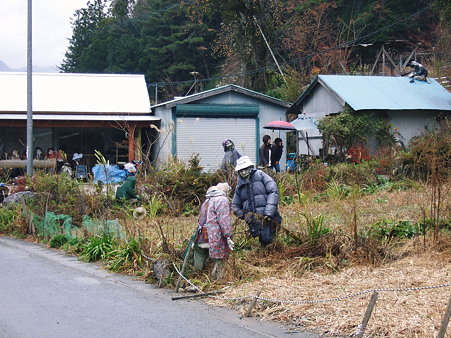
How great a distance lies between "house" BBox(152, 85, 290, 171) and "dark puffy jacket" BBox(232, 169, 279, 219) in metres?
15.3

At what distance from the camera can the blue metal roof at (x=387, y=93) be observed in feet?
75.6

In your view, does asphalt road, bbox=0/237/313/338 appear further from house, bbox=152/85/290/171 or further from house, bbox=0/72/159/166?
house, bbox=0/72/159/166

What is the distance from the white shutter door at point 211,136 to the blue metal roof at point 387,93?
2999 millimetres

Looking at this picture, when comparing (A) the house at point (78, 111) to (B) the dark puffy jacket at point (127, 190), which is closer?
(B) the dark puffy jacket at point (127, 190)

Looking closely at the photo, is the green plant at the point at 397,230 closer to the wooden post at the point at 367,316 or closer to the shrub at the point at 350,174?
the wooden post at the point at 367,316

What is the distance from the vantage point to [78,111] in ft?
89.1

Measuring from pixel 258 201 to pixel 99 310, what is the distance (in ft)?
9.80

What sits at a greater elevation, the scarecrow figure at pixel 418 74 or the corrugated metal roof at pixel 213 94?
the scarecrow figure at pixel 418 74

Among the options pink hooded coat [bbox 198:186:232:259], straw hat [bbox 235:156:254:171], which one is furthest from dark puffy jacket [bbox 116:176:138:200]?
pink hooded coat [bbox 198:186:232:259]

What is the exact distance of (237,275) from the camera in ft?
29.8

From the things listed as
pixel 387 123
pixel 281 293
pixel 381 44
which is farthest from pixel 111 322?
pixel 381 44

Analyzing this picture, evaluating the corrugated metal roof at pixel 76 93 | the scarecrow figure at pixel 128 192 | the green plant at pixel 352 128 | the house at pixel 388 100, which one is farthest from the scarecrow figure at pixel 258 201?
the corrugated metal roof at pixel 76 93

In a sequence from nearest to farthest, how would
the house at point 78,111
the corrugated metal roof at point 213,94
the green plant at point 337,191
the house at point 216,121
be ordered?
the green plant at point 337,191, the corrugated metal roof at point 213,94, the house at point 216,121, the house at point 78,111

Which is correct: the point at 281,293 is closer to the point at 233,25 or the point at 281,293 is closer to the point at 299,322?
the point at 299,322
